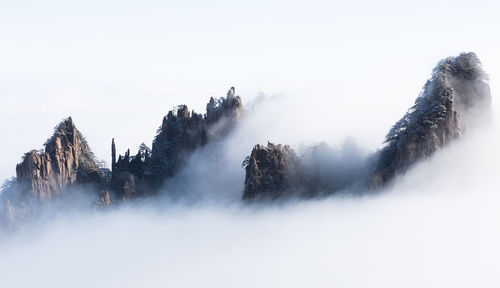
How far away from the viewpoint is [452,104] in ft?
655
